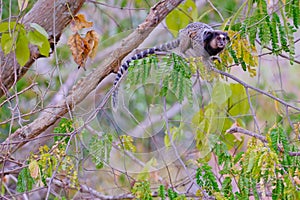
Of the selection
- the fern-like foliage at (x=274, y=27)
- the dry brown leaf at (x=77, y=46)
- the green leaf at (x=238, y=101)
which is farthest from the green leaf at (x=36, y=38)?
the green leaf at (x=238, y=101)

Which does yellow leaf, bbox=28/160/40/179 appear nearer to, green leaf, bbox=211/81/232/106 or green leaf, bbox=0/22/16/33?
green leaf, bbox=0/22/16/33

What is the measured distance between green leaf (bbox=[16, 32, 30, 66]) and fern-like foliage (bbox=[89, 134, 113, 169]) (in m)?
0.27

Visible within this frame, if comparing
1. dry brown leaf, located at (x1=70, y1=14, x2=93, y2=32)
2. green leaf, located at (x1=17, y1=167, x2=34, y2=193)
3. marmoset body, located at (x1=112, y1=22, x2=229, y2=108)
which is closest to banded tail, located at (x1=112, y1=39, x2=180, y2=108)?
marmoset body, located at (x1=112, y1=22, x2=229, y2=108)

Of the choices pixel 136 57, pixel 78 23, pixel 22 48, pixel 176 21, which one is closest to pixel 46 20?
pixel 78 23

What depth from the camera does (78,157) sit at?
1.62 m

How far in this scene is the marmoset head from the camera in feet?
5.13

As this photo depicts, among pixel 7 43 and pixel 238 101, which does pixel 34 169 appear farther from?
pixel 238 101

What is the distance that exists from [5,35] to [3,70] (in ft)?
0.88

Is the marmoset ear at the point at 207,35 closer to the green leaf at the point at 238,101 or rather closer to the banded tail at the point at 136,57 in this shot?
the green leaf at the point at 238,101

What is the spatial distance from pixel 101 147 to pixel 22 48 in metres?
0.32

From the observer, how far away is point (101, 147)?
1.47 meters

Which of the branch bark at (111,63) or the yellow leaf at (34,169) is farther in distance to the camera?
the branch bark at (111,63)

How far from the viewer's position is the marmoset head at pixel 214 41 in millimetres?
1563

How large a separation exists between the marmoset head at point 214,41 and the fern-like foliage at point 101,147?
362 millimetres
